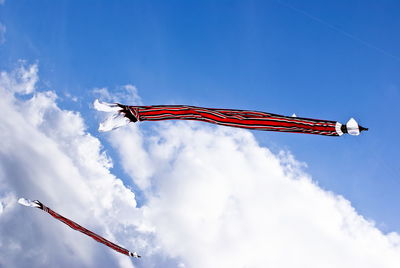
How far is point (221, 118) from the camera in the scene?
1410 centimetres

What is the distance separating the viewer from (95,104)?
1362cm

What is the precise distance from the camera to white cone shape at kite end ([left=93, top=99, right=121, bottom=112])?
13633 millimetres

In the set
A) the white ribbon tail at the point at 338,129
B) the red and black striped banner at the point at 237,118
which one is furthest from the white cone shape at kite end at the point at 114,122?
the white ribbon tail at the point at 338,129

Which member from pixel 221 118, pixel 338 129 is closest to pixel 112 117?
pixel 221 118

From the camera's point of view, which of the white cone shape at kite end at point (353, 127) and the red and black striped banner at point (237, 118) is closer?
the white cone shape at kite end at point (353, 127)

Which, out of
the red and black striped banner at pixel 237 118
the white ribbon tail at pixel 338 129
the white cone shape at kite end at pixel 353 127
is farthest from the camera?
the red and black striped banner at pixel 237 118

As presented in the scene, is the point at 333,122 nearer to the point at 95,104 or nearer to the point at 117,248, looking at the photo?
the point at 95,104

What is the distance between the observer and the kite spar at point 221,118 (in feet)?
41.2

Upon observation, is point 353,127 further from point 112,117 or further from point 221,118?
point 112,117

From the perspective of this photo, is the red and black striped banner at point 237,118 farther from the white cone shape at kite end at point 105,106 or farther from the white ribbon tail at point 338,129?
the white cone shape at kite end at point 105,106

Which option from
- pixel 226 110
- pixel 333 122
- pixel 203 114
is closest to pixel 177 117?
pixel 203 114

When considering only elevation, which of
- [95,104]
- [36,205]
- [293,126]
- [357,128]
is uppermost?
[36,205]

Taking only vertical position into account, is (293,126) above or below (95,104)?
below

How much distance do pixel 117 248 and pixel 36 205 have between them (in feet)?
25.4
